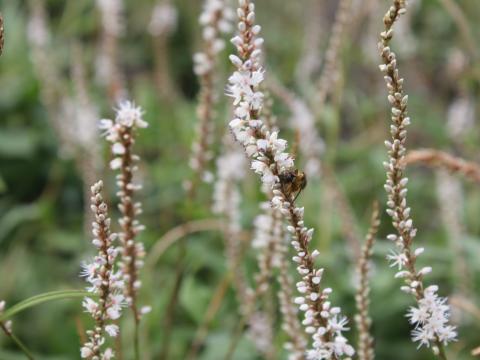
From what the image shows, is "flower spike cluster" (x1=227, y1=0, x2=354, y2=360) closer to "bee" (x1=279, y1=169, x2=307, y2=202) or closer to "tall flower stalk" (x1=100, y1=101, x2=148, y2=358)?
"bee" (x1=279, y1=169, x2=307, y2=202)

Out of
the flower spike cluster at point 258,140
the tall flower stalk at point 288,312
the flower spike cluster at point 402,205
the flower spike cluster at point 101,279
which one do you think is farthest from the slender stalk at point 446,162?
the flower spike cluster at point 101,279

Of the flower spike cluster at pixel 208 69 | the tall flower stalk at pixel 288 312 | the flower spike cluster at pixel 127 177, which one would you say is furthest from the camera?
the flower spike cluster at pixel 208 69

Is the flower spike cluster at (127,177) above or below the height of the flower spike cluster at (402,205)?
above

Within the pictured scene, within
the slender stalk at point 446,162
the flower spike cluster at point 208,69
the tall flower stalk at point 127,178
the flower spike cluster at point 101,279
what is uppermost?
the flower spike cluster at point 208,69

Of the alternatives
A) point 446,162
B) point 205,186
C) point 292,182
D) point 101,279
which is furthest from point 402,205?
point 205,186

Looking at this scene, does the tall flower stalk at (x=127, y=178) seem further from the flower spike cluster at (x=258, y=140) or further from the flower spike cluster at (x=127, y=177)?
the flower spike cluster at (x=258, y=140)

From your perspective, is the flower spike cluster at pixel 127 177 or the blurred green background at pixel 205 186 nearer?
the flower spike cluster at pixel 127 177

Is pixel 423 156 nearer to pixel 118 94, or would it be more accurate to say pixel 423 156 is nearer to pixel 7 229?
pixel 118 94

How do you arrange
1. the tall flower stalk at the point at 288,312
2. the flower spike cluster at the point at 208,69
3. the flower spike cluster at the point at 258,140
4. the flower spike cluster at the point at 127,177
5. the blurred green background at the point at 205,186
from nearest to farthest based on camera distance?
the flower spike cluster at the point at 258,140 → the flower spike cluster at the point at 127,177 → the tall flower stalk at the point at 288,312 → the flower spike cluster at the point at 208,69 → the blurred green background at the point at 205,186

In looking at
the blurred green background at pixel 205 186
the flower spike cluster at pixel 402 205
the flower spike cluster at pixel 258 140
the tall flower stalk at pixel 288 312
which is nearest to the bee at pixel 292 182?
the flower spike cluster at pixel 258 140

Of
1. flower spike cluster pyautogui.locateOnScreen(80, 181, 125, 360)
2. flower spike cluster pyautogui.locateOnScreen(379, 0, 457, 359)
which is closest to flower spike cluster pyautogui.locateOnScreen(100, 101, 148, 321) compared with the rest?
flower spike cluster pyautogui.locateOnScreen(80, 181, 125, 360)
